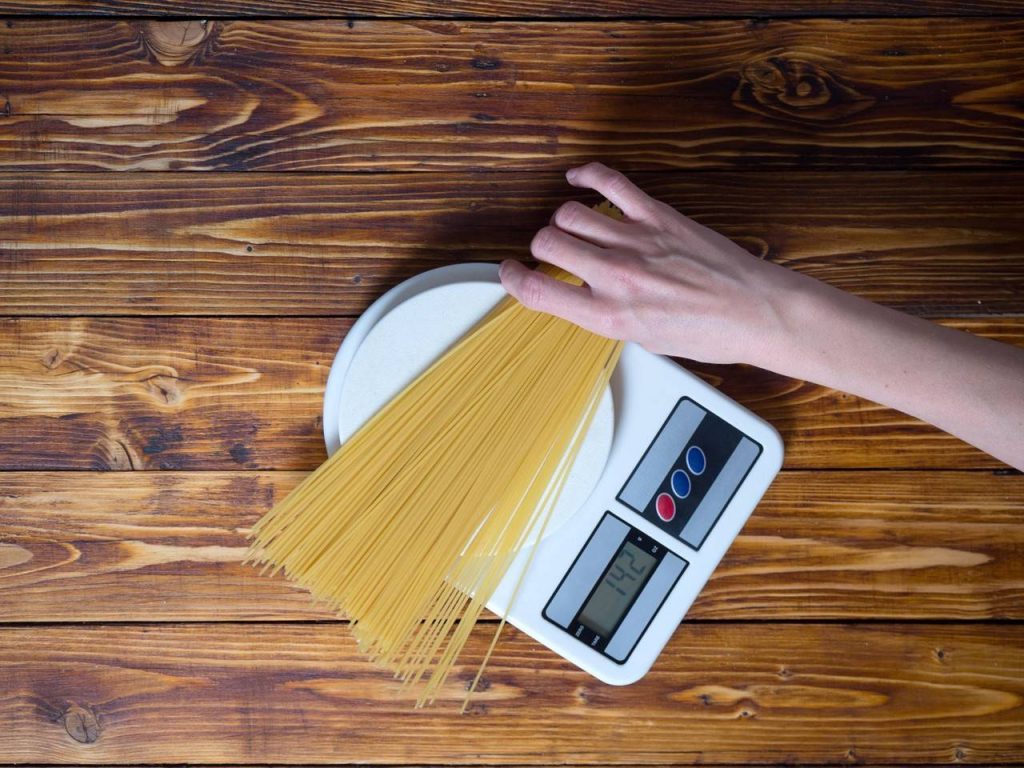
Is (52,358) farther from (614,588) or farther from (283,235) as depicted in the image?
(614,588)

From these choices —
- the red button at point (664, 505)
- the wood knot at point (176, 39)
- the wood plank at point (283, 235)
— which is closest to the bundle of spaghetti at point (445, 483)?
the red button at point (664, 505)

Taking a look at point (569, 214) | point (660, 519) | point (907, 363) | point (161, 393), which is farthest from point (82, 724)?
point (907, 363)

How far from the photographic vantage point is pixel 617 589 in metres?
0.88

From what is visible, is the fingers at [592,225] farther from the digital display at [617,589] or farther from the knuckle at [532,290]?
the digital display at [617,589]

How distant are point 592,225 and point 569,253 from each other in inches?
1.6

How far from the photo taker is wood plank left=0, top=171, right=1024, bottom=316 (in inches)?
39.8

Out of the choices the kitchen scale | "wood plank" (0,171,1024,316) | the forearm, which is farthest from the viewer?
"wood plank" (0,171,1024,316)

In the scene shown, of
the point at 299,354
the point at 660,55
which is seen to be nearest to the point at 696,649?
the point at 299,354

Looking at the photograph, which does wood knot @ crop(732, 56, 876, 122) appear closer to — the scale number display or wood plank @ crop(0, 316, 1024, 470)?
wood plank @ crop(0, 316, 1024, 470)

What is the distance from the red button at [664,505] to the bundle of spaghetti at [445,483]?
0.39ft

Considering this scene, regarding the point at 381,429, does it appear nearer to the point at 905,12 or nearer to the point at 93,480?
the point at 93,480

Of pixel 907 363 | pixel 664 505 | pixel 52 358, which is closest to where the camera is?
pixel 907 363

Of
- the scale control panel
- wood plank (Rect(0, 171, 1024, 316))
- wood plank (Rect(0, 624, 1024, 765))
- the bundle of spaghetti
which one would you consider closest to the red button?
the scale control panel

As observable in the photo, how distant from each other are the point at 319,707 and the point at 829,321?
29.2 inches
